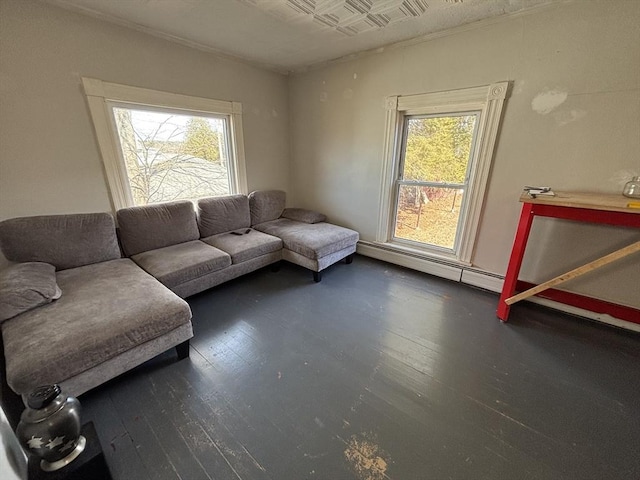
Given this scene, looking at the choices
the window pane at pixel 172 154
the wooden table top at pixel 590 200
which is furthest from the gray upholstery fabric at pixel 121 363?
the wooden table top at pixel 590 200

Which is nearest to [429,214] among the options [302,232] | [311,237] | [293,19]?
[311,237]

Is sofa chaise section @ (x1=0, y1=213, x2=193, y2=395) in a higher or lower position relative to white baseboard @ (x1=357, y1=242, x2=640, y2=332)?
higher

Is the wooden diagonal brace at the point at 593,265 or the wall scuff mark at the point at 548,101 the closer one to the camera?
the wooden diagonal brace at the point at 593,265

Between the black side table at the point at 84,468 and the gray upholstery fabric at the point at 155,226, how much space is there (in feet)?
5.71

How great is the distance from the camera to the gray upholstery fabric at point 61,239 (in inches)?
73.5

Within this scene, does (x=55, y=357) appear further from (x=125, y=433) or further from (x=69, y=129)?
(x=69, y=129)

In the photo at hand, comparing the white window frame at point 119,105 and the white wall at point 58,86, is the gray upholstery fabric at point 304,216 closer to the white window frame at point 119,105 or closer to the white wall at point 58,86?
the white window frame at point 119,105

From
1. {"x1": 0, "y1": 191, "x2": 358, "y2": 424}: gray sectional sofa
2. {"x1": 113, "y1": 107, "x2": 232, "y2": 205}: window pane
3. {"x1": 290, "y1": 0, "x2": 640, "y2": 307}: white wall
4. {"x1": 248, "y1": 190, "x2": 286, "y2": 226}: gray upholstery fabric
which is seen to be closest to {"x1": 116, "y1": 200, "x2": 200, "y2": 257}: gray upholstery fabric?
{"x1": 0, "y1": 191, "x2": 358, "y2": 424}: gray sectional sofa

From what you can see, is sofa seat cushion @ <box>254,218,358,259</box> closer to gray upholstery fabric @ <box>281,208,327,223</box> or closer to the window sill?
gray upholstery fabric @ <box>281,208,327,223</box>

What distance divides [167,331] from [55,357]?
0.50m

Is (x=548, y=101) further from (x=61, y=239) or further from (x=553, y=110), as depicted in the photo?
(x=61, y=239)

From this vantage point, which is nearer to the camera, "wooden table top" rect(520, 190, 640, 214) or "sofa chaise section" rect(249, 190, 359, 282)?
"wooden table top" rect(520, 190, 640, 214)

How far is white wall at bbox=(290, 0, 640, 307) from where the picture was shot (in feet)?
5.92

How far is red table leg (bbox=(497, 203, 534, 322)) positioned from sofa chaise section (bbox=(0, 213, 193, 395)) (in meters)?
2.47
